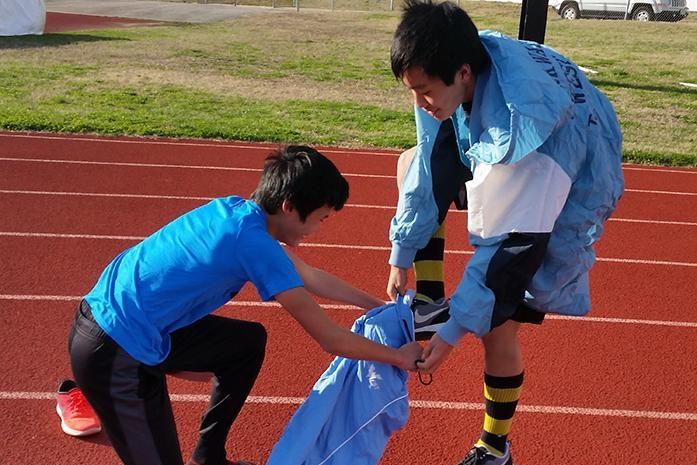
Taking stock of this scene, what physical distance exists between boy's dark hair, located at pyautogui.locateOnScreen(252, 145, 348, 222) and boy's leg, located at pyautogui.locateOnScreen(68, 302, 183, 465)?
583 mm

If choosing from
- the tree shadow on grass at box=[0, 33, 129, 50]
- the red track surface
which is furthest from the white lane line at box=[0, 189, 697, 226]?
the red track surface

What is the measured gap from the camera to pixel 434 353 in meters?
2.33

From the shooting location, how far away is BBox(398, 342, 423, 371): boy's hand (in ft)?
7.76

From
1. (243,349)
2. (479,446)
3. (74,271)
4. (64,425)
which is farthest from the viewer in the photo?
(74,271)

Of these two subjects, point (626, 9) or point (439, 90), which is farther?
point (626, 9)

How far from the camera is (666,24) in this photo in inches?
836

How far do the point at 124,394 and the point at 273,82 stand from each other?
35.9 ft

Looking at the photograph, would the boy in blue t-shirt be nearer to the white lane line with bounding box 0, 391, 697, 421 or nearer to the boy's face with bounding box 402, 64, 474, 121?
the boy's face with bounding box 402, 64, 474, 121

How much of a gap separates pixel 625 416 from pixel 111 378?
2.15 metres

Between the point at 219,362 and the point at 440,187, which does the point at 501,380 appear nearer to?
the point at 440,187

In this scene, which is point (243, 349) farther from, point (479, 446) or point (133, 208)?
point (133, 208)

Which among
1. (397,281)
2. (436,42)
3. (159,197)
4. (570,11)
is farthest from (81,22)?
(436,42)

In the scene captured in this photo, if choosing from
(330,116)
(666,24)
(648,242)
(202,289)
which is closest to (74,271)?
(202,289)

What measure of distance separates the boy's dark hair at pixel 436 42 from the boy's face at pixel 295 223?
0.45 m
